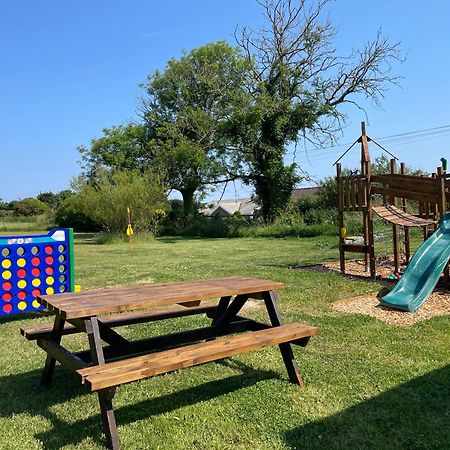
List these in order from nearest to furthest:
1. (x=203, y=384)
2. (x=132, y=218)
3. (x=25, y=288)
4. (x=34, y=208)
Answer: (x=203, y=384) < (x=25, y=288) < (x=132, y=218) < (x=34, y=208)

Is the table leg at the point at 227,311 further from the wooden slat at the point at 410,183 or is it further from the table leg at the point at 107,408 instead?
the wooden slat at the point at 410,183

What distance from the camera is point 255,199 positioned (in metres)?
32.1

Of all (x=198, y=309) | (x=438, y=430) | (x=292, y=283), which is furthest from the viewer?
(x=292, y=283)

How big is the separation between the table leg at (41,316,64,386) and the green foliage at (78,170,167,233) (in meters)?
21.0

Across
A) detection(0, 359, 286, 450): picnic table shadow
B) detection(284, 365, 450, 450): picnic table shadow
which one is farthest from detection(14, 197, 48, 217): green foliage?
detection(284, 365, 450, 450): picnic table shadow

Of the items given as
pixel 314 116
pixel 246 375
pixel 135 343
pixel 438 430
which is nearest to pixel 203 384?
pixel 246 375

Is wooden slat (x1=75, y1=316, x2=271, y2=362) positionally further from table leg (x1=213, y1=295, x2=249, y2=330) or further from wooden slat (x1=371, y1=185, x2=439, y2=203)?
wooden slat (x1=371, y1=185, x2=439, y2=203)

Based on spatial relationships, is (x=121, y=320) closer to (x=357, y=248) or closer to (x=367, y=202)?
(x=367, y=202)

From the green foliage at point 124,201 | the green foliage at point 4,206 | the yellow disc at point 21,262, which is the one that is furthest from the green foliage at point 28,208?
the yellow disc at point 21,262

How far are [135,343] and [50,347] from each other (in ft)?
2.44

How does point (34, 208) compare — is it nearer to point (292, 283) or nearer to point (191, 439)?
point (292, 283)

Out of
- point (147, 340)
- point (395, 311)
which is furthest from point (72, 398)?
point (395, 311)

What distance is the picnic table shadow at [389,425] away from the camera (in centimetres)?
302

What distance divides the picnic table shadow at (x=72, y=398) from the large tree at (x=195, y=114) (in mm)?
25546
